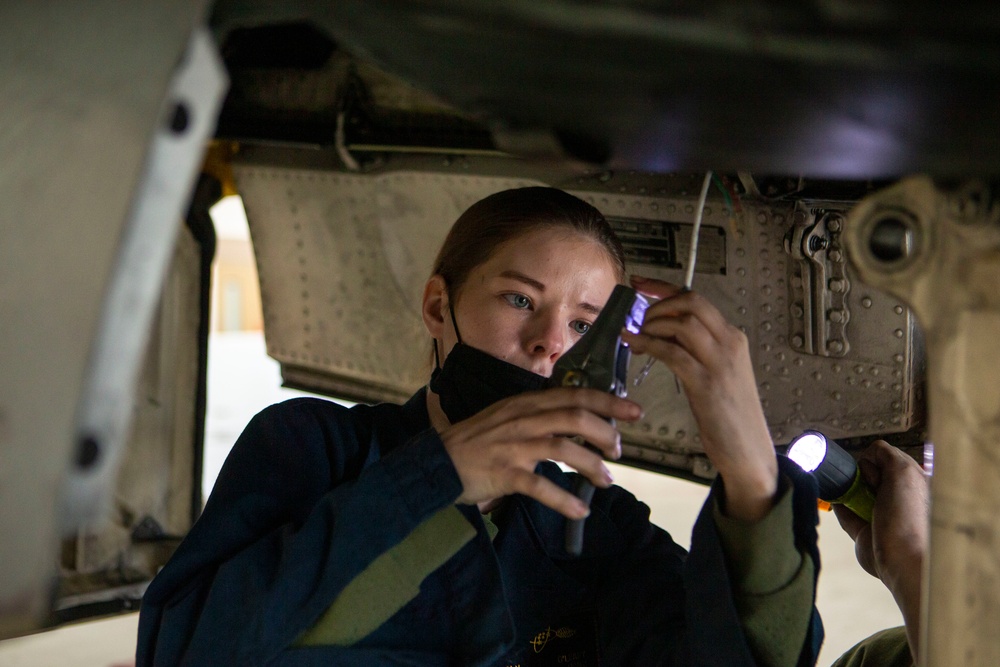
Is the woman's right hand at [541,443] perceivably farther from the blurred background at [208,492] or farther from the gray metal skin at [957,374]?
the blurred background at [208,492]

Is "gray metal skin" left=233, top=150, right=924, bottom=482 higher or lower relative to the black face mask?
higher

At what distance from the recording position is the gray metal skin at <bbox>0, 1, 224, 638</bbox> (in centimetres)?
61

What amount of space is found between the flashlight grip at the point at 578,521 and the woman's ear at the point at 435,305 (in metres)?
0.57

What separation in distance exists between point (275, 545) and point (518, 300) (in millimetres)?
525

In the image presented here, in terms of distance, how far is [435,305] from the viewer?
1.61m

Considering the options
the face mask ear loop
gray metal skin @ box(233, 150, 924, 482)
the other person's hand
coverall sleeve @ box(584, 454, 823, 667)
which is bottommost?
coverall sleeve @ box(584, 454, 823, 667)

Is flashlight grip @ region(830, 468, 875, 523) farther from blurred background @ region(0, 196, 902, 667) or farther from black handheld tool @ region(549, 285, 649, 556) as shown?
blurred background @ region(0, 196, 902, 667)

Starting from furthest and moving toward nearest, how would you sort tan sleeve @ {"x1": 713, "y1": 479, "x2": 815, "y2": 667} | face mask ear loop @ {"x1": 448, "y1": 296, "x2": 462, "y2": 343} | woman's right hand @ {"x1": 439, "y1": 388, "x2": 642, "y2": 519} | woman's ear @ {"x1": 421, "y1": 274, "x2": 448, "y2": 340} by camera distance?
woman's ear @ {"x1": 421, "y1": 274, "x2": 448, "y2": 340}, face mask ear loop @ {"x1": 448, "y1": 296, "x2": 462, "y2": 343}, tan sleeve @ {"x1": 713, "y1": 479, "x2": 815, "y2": 667}, woman's right hand @ {"x1": 439, "y1": 388, "x2": 642, "y2": 519}

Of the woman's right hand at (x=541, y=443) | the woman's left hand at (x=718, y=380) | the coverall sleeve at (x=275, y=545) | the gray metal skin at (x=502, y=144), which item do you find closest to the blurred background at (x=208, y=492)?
the coverall sleeve at (x=275, y=545)

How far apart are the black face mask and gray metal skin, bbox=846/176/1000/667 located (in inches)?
27.0

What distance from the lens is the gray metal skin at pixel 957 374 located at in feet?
2.17

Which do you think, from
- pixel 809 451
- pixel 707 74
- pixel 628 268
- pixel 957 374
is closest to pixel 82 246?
pixel 707 74

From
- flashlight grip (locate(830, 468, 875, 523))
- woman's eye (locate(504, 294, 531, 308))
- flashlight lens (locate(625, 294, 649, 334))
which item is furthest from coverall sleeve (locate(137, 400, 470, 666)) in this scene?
flashlight grip (locate(830, 468, 875, 523))

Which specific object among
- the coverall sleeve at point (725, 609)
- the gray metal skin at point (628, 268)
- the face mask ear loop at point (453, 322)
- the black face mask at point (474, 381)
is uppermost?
the gray metal skin at point (628, 268)
